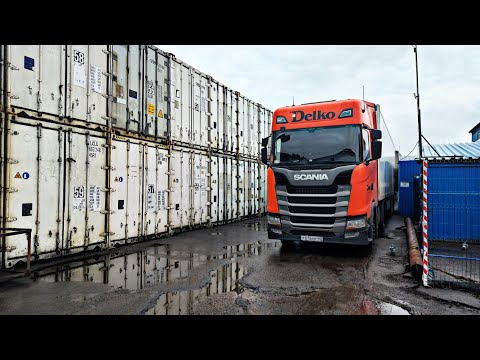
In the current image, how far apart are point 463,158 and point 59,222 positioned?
11254mm

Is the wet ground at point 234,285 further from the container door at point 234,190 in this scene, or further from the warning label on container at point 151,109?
the container door at point 234,190

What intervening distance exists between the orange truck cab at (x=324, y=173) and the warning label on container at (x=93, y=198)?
483cm

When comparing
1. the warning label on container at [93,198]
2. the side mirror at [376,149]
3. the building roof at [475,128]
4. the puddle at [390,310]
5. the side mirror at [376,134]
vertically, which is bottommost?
the puddle at [390,310]

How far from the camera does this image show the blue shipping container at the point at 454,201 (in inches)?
340

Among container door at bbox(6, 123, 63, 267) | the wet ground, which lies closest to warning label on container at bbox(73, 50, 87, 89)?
container door at bbox(6, 123, 63, 267)

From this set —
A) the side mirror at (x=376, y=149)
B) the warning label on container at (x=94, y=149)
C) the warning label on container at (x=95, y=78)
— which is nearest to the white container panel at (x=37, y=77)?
the warning label on container at (x=95, y=78)

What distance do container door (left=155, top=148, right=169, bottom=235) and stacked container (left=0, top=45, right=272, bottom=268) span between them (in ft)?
0.12

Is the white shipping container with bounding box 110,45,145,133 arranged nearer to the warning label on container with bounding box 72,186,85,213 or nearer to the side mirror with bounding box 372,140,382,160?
the warning label on container with bounding box 72,186,85,213

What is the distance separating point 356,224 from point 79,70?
26.4 feet
